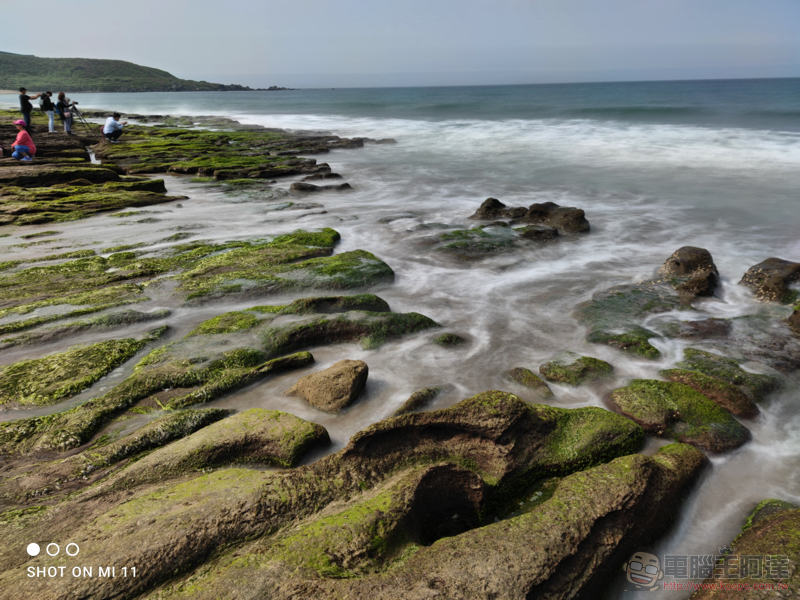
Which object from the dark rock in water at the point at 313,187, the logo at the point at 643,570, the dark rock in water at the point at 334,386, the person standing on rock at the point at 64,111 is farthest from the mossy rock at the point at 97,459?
the person standing on rock at the point at 64,111

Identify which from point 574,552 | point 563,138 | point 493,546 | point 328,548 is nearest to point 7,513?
point 328,548

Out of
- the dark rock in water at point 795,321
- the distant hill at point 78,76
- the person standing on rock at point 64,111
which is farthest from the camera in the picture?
the distant hill at point 78,76

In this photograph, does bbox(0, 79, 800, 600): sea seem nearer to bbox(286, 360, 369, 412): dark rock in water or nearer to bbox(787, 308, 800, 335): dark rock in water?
bbox(286, 360, 369, 412): dark rock in water

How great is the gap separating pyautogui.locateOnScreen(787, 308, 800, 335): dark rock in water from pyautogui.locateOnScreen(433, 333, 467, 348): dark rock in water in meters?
4.09

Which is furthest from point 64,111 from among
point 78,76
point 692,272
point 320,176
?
point 78,76

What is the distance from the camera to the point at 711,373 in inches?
196

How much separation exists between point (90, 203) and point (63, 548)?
36.0ft

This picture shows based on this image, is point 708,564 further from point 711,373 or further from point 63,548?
point 63,548

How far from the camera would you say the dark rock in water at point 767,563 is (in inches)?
96.0

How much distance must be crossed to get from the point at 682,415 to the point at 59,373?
5.74 meters

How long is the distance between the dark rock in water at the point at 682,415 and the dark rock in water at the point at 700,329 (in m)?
1.64

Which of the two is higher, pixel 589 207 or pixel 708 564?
pixel 589 207

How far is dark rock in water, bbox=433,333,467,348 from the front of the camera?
567 cm

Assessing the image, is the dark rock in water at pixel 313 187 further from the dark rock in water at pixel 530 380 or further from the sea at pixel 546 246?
the dark rock in water at pixel 530 380
